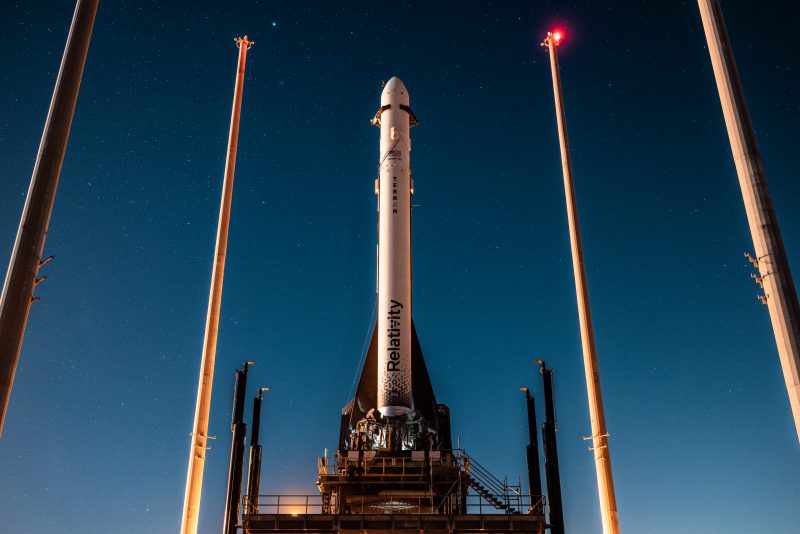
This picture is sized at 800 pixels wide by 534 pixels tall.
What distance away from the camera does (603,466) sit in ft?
67.5

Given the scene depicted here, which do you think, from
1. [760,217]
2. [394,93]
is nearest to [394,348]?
[394,93]

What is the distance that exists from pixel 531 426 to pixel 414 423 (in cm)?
492

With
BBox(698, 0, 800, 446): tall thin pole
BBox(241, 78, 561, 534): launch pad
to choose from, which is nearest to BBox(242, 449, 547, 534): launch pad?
BBox(241, 78, 561, 534): launch pad

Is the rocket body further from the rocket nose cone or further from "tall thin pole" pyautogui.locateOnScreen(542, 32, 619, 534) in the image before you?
"tall thin pole" pyautogui.locateOnScreen(542, 32, 619, 534)

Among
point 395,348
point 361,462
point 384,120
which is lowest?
point 361,462

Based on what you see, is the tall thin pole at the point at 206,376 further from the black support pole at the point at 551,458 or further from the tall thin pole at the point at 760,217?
the tall thin pole at the point at 760,217

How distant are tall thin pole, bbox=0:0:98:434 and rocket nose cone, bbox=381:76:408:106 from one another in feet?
86.6

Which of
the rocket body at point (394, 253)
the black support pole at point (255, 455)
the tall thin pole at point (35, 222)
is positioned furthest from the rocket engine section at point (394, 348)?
the tall thin pole at point (35, 222)

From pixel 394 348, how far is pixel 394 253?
187 inches

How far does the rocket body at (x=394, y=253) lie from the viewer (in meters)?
32.1

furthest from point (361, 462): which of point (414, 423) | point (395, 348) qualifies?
point (395, 348)

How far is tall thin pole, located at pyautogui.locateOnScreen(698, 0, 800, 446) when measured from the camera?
38.5 ft

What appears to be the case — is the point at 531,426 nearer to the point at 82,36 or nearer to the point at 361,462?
the point at 361,462

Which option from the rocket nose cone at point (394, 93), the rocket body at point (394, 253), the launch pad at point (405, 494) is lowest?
the launch pad at point (405, 494)
